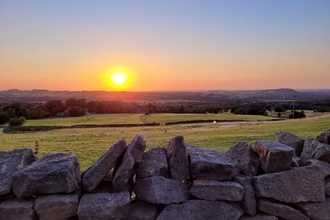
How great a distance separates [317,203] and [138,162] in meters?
2.87

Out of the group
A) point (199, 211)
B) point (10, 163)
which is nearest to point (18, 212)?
point (10, 163)

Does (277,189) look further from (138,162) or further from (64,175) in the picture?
(64,175)

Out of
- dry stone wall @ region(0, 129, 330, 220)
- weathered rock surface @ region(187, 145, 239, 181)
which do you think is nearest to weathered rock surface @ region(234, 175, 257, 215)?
dry stone wall @ region(0, 129, 330, 220)

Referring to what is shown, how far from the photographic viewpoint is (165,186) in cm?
439

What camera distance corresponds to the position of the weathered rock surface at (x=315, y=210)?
446cm

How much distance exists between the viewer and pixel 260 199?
4.52 m

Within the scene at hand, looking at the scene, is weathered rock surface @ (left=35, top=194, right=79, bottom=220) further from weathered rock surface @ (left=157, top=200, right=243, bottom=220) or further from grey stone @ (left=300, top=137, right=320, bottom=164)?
grey stone @ (left=300, top=137, right=320, bottom=164)

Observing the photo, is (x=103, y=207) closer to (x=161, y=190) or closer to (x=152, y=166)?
(x=161, y=190)

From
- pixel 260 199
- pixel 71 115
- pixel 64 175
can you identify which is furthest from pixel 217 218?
pixel 71 115

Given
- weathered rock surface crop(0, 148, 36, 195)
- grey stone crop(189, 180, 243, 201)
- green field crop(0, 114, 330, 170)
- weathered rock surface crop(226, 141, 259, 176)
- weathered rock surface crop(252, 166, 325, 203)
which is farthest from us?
green field crop(0, 114, 330, 170)

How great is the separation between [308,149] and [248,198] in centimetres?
173

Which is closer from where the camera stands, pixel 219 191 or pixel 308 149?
pixel 219 191

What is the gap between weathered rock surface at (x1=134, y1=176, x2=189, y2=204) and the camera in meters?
4.31

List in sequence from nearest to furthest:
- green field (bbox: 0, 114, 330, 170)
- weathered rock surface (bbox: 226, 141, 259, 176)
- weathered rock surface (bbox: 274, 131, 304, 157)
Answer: weathered rock surface (bbox: 226, 141, 259, 176)
weathered rock surface (bbox: 274, 131, 304, 157)
green field (bbox: 0, 114, 330, 170)
